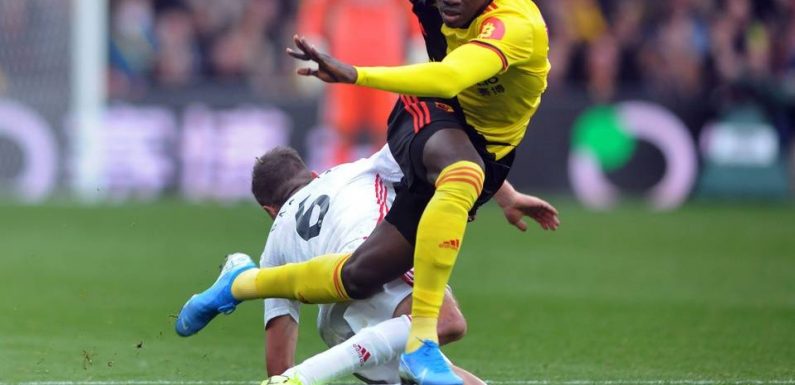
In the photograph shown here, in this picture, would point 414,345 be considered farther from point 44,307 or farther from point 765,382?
point 44,307

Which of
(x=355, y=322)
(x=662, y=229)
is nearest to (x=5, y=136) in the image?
(x=662, y=229)

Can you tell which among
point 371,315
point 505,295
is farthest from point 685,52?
point 371,315

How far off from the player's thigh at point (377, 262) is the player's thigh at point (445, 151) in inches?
11.4

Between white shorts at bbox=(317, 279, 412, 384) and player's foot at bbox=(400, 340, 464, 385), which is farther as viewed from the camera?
white shorts at bbox=(317, 279, 412, 384)

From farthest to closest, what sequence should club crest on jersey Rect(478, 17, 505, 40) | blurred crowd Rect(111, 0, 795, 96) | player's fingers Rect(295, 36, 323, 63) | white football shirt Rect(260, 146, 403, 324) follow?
1. blurred crowd Rect(111, 0, 795, 96)
2. white football shirt Rect(260, 146, 403, 324)
3. club crest on jersey Rect(478, 17, 505, 40)
4. player's fingers Rect(295, 36, 323, 63)

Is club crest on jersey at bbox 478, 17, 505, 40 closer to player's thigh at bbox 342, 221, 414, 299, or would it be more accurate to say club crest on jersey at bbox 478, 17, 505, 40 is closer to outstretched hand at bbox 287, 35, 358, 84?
outstretched hand at bbox 287, 35, 358, 84

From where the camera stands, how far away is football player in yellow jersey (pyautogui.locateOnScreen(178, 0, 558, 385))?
5.48m

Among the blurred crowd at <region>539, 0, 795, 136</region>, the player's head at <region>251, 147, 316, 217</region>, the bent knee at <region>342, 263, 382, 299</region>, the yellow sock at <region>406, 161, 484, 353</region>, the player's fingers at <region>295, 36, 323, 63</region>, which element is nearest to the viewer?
the player's fingers at <region>295, 36, 323, 63</region>

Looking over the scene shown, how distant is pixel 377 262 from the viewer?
581 centimetres

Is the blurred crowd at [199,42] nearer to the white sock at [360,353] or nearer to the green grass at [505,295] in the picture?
the green grass at [505,295]

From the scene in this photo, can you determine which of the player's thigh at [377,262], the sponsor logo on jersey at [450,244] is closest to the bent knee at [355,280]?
the player's thigh at [377,262]

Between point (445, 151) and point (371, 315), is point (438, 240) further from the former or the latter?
point (371, 315)

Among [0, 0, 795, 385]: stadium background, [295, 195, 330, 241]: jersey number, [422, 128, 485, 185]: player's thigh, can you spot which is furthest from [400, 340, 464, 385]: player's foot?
[0, 0, 795, 385]: stadium background

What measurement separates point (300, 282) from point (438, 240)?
2.18ft
